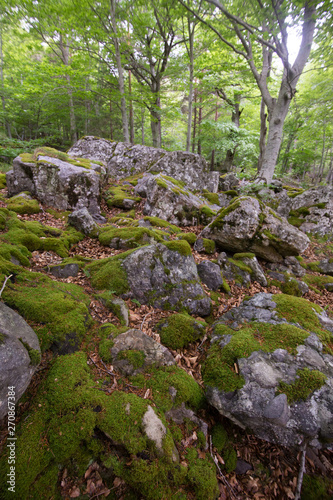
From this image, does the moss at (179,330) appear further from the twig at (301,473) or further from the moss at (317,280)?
the moss at (317,280)

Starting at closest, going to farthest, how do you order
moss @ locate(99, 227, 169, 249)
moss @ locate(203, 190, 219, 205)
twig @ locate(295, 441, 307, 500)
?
twig @ locate(295, 441, 307, 500), moss @ locate(99, 227, 169, 249), moss @ locate(203, 190, 219, 205)

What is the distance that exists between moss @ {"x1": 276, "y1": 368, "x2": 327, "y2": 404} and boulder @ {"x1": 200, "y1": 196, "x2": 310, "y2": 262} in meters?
4.25

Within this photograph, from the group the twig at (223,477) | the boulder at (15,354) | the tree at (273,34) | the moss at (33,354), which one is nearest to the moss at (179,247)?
the boulder at (15,354)

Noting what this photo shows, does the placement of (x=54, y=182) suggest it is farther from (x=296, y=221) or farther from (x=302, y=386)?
(x=296, y=221)

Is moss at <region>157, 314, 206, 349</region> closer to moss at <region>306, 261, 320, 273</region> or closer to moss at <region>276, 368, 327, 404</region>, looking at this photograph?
moss at <region>276, 368, 327, 404</region>

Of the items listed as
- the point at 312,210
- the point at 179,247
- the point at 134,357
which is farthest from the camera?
the point at 312,210

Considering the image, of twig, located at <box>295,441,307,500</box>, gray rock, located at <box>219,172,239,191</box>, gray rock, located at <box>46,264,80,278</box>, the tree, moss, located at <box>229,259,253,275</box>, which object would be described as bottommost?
twig, located at <box>295,441,307,500</box>

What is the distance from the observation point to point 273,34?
21.3ft

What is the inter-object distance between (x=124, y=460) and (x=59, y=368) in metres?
1.24

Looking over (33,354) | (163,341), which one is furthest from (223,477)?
(33,354)

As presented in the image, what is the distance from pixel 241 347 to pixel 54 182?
27.2 ft

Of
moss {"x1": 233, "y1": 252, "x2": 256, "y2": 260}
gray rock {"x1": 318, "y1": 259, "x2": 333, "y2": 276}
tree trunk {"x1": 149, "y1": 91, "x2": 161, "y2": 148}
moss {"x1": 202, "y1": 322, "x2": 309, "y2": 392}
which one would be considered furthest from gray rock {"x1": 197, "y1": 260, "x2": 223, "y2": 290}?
tree trunk {"x1": 149, "y1": 91, "x2": 161, "y2": 148}

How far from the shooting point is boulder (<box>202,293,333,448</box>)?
101 inches

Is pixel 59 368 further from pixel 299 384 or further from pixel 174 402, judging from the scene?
pixel 299 384
